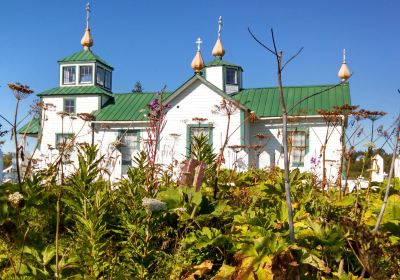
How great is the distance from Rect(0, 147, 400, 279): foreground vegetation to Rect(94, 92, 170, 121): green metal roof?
20.6m

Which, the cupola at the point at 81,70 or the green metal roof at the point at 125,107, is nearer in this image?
the green metal roof at the point at 125,107

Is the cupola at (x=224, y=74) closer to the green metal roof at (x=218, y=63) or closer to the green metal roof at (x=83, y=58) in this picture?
the green metal roof at (x=218, y=63)

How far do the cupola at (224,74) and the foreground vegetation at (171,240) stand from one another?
2430 cm

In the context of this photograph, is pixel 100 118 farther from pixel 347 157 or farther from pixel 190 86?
pixel 347 157

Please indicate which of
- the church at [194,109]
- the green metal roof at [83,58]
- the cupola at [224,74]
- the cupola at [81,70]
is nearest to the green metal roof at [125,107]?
the church at [194,109]

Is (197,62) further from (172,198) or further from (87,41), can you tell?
(172,198)

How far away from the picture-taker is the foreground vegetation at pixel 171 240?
238 centimetres

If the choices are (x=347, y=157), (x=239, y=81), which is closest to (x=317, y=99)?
(x=239, y=81)

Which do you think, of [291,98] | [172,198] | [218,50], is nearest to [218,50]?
[218,50]

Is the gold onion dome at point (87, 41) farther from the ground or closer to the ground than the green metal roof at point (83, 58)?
farther from the ground

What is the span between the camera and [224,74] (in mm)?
27562

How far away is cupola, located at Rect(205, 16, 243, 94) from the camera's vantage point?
89.8ft

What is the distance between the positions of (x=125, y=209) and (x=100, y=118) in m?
22.7

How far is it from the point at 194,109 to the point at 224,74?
16.7 feet
